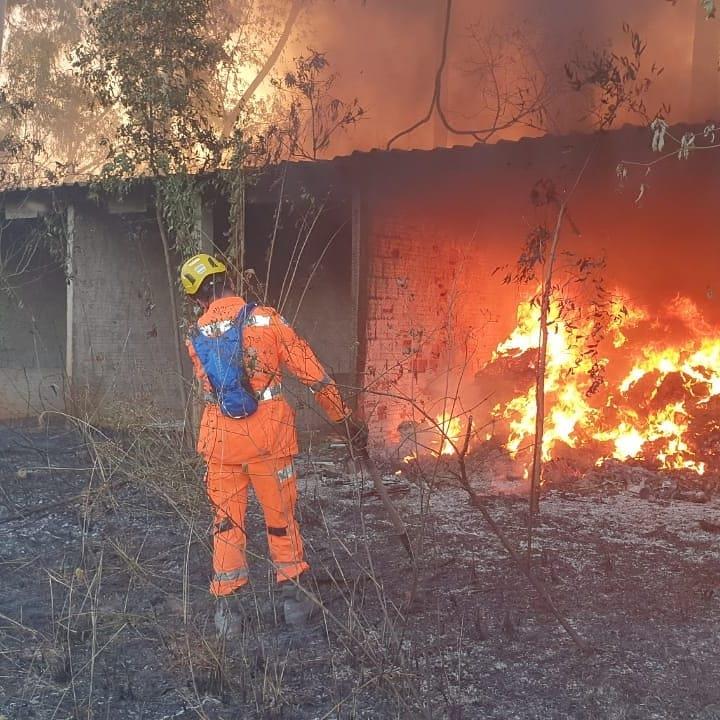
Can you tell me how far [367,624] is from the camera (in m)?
3.79

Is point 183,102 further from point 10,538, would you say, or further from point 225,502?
point 225,502

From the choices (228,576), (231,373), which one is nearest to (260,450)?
(231,373)

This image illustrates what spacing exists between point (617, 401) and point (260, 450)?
560 cm

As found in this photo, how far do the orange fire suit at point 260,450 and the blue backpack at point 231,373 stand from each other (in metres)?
0.03

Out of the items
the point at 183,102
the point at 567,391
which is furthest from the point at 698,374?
the point at 183,102

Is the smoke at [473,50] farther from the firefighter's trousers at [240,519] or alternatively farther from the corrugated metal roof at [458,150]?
the firefighter's trousers at [240,519]

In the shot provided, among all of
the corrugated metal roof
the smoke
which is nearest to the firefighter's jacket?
the corrugated metal roof

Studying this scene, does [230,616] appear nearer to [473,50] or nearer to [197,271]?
[197,271]

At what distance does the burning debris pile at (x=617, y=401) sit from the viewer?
766 cm

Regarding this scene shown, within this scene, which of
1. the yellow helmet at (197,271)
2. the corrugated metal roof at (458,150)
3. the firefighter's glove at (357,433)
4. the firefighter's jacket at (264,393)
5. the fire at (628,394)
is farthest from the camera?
the fire at (628,394)

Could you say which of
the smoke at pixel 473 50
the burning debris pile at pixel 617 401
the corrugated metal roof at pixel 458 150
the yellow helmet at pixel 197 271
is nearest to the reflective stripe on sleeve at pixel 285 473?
the yellow helmet at pixel 197 271

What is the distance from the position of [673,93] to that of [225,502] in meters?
9.87

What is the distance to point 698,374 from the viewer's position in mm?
8422

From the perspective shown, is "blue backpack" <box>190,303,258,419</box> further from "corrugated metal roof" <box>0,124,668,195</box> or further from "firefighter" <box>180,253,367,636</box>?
"corrugated metal roof" <box>0,124,668,195</box>
